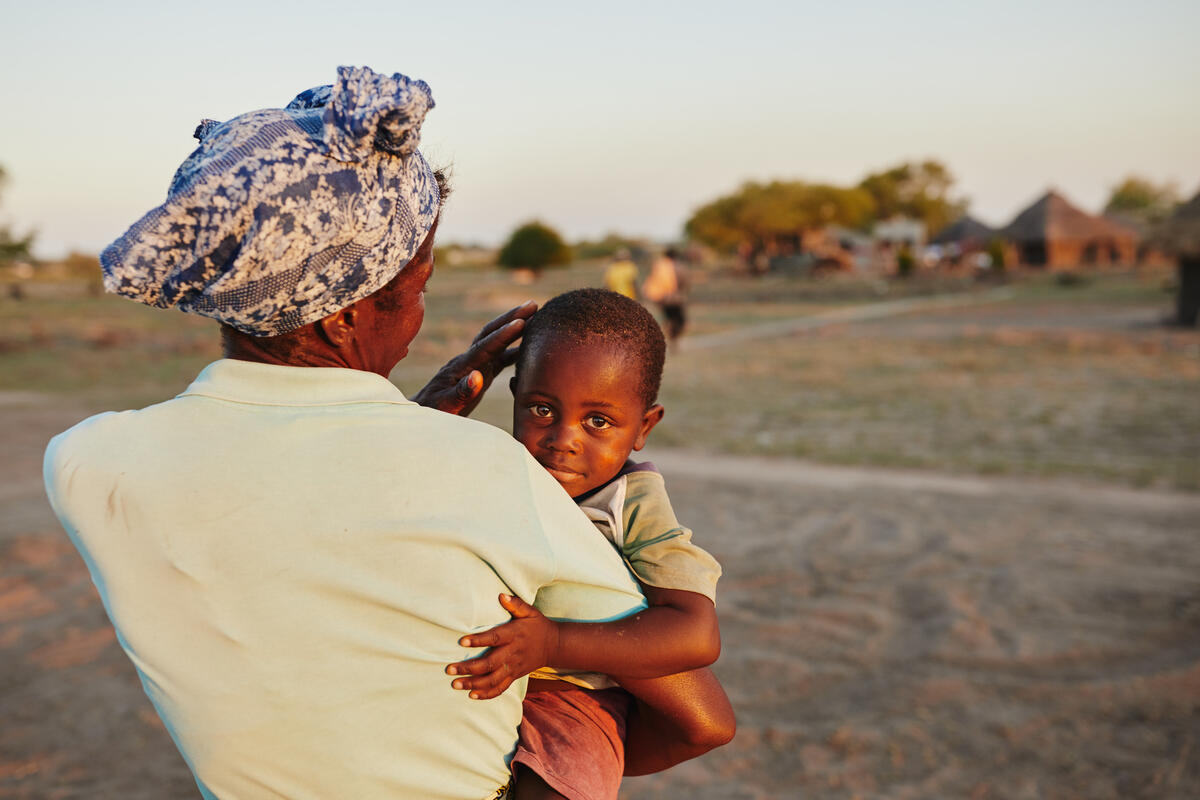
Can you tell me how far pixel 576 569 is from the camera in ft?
4.10

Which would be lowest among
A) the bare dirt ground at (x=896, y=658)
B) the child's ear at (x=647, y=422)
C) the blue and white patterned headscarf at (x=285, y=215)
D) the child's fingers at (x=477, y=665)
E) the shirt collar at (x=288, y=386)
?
the bare dirt ground at (x=896, y=658)

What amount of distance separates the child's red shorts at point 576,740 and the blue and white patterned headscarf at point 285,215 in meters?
0.72

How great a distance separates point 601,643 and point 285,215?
73 centimetres

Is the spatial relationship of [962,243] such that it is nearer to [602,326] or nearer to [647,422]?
[647,422]

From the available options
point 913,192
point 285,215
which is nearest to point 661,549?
point 285,215

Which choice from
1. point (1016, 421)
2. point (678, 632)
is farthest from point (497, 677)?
point (1016, 421)

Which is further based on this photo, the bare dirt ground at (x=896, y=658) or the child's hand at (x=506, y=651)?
the bare dirt ground at (x=896, y=658)

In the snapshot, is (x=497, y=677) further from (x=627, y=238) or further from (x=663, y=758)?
(x=627, y=238)

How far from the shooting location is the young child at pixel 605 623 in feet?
4.36

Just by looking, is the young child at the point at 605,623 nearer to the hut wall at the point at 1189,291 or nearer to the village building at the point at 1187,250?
the village building at the point at 1187,250

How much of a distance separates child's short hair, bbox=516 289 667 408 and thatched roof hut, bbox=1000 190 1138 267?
159ft

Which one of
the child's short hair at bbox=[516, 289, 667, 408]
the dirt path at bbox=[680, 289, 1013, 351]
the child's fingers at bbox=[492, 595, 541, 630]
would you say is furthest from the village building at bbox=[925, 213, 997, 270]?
the child's fingers at bbox=[492, 595, 541, 630]

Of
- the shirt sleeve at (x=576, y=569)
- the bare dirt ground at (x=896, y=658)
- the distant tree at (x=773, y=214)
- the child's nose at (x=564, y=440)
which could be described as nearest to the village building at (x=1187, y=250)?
the bare dirt ground at (x=896, y=658)

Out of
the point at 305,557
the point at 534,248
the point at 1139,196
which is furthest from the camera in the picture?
the point at 1139,196
